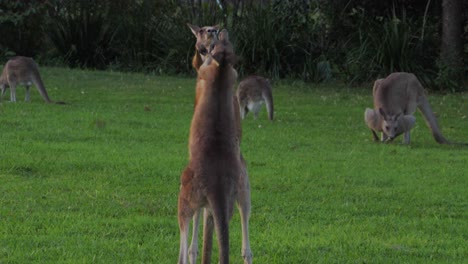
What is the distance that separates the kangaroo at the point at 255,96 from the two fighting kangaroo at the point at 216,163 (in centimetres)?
858

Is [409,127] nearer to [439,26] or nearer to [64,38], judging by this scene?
[439,26]

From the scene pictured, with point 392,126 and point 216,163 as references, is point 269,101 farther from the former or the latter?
point 216,163

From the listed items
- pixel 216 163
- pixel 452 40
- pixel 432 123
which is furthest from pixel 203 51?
pixel 452 40

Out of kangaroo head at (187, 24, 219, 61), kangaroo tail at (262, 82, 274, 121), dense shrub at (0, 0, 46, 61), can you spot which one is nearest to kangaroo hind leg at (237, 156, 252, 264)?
kangaroo head at (187, 24, 219, 61)

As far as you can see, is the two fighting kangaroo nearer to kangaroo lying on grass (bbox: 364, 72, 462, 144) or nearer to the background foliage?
kangaroo lying on grass (bbox: 364, 72, 462, 144)

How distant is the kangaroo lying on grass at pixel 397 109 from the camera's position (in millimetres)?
12992

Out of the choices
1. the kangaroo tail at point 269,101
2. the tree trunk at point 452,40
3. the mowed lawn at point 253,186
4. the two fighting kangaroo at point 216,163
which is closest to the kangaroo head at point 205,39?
the two fighting kangaroo at point 216,163

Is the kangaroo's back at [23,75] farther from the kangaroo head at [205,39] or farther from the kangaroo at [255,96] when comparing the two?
the kangaroo head at [205,39]

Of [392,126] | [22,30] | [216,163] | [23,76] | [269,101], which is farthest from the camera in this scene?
[22,30]

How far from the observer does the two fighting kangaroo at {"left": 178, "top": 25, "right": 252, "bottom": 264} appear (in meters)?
5.27

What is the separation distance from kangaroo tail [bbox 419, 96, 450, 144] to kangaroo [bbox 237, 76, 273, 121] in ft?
7.14

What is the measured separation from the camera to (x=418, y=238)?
7176 mm

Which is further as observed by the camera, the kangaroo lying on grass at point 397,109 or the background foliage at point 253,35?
the background foliage at point 253,35

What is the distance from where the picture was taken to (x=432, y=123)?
517 inches
